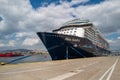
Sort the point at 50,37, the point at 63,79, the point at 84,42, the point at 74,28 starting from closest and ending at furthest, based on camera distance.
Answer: the point at 63,79 → the point at 50,37 → the point at 84,42 → the point at 74,28

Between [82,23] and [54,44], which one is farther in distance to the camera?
[82,23]

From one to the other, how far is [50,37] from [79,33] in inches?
451

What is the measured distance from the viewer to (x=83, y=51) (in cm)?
5038

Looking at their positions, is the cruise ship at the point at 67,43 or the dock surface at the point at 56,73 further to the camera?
the cruise ship at the point at 67,43

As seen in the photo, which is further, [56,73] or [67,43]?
[67,43]

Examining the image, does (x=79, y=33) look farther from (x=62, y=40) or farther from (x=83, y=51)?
(x=62, y=40)

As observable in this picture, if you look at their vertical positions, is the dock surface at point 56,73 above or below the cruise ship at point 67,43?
below

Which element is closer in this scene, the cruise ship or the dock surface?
the dock surface

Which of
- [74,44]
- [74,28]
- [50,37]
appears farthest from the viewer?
[74,28]

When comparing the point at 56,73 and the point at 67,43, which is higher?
the point at 67,43

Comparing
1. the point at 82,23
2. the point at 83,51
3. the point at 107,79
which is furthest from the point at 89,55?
the point at 107,79

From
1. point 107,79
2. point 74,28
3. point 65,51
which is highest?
point 74,28

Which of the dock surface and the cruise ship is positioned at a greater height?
the cruise ship

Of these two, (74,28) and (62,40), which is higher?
(74,28)
